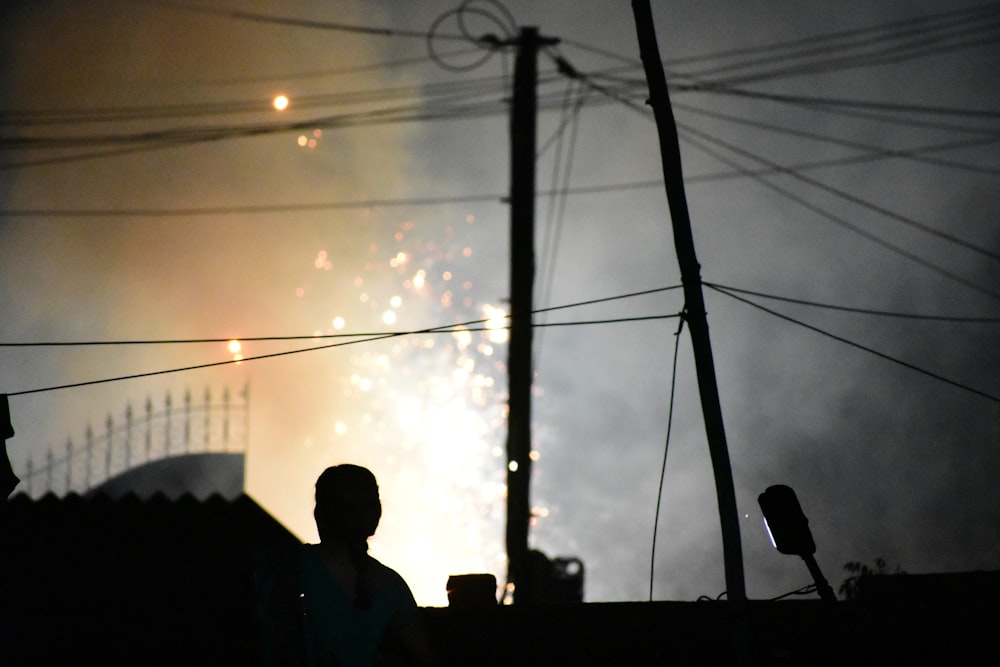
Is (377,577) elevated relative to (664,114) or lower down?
lower down

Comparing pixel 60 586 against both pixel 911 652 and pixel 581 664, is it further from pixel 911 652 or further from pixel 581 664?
pixel 911 652

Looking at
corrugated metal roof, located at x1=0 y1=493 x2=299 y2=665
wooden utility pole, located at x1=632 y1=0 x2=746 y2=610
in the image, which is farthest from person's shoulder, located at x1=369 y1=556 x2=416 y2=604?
corrugated metal roof, located at x1=0 y1=493 x2=299 y2=665

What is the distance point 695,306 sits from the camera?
333 inches

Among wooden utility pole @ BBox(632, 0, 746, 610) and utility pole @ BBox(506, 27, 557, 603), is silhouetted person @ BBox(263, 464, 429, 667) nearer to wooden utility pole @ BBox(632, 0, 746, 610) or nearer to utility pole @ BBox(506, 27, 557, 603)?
wooden utility pole @ BBox(632, 0, 746, 610)

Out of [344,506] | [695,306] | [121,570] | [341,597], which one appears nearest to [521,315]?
[695,306]

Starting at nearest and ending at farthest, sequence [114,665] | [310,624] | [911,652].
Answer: [310,624] < [911,652] < [114,665]

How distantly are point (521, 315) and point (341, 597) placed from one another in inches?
394

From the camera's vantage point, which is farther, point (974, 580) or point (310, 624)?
point (974, 580)

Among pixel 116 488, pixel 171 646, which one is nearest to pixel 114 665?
pixel 171 646

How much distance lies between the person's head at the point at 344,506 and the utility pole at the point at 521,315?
961 centimetres

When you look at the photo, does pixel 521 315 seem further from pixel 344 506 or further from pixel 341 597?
pixel 341 597

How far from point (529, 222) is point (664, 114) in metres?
6.16

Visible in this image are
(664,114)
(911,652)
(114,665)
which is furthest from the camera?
(114,665)

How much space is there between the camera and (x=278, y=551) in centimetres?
397
